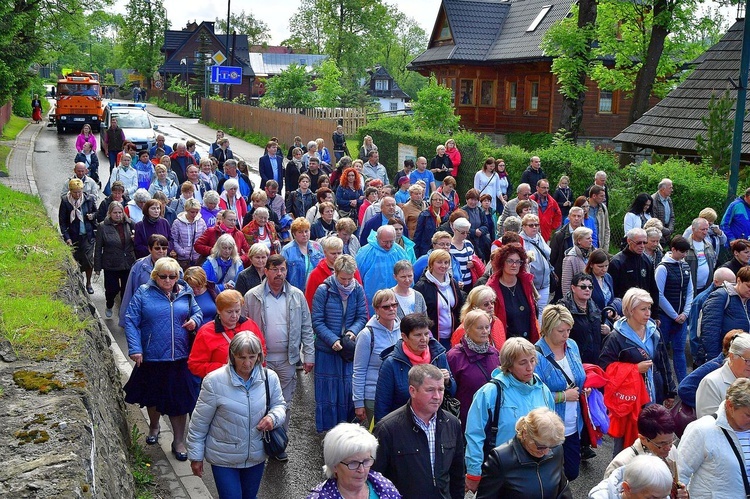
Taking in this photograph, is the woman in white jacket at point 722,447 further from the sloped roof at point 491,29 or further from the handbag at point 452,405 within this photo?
the sloped roof at point 491,29

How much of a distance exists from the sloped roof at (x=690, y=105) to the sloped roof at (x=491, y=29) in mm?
19359

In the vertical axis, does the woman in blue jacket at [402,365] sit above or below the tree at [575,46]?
below

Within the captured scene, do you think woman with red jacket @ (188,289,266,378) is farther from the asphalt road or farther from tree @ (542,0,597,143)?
tree @ (542,0,597,143)

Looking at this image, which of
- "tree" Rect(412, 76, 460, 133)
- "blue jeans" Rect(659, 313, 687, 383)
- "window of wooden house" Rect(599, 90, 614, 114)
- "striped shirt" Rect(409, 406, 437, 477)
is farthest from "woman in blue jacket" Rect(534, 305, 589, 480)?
"window of wooden house" Rect(599, 90, 614, 114)

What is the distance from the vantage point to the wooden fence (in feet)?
113

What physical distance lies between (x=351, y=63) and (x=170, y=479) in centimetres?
6530

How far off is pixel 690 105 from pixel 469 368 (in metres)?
18.3

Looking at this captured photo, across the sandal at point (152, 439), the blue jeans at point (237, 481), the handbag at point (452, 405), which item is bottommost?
the sandal at point (152, 439)

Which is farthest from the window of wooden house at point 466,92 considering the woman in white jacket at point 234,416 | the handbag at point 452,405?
the woman in white jacket at point 234,416

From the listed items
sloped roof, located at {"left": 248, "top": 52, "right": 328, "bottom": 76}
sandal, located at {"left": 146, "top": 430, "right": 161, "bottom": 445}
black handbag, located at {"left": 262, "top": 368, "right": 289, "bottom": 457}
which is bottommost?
sandal, located at {"left": 146, "top": 430, "right": 161, "bottom": 445}

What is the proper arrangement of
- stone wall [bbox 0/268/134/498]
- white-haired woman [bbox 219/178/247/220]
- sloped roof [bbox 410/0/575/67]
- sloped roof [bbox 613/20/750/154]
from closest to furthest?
stone wall [bbox 0/268/134/498] → white-haired woman [bbox 219/178/247/220] → sloped roof [bbox 613/20/750/154] → sloped roof [bbox 410/0/575/67]

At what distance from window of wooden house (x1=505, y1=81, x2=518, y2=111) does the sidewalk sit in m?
22.9

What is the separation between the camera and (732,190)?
1477 centimetres

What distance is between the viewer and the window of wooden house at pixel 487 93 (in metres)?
46.0
